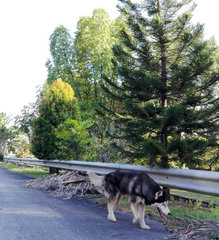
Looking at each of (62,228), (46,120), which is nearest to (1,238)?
(62,228)

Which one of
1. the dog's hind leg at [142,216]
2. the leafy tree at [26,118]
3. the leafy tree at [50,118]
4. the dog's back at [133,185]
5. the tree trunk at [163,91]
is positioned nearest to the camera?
the dog's hind leg at [142,216]

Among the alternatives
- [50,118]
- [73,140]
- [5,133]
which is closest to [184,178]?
[73,140]

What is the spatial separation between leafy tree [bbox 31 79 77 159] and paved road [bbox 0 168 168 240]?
22.4 ft

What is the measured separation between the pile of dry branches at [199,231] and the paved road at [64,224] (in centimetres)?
27

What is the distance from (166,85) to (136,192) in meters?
4.23

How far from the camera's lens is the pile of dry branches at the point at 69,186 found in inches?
325

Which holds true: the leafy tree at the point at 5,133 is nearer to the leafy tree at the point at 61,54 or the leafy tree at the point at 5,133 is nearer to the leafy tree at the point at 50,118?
the leafy tree at the point at 61,54

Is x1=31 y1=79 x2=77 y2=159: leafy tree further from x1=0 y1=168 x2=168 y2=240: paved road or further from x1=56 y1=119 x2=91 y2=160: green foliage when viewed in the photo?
x1=0 y1=168 x2=168 y2=240: paved road

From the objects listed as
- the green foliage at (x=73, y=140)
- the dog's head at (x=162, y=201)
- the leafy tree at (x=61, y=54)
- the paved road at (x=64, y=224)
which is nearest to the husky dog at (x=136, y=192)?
the dog's head at (x=162, y=201)

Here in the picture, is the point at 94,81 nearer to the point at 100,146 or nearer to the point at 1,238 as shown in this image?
the point at 100,146

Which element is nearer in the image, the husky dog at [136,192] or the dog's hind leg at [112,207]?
the husky dog at [136,192]

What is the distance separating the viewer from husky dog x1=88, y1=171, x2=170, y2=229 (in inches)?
193

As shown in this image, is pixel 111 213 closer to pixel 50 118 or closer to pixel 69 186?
pixel 69 186

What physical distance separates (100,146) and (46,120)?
3165mm
